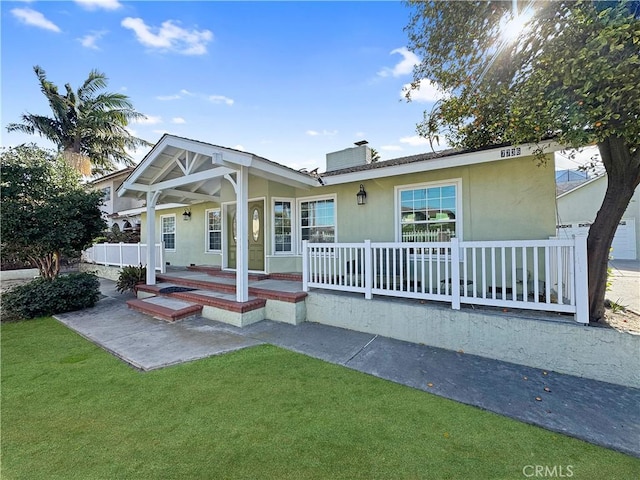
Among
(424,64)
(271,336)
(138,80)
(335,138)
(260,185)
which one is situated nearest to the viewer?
(271,336)

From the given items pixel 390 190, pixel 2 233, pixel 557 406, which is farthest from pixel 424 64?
pixel 2 233

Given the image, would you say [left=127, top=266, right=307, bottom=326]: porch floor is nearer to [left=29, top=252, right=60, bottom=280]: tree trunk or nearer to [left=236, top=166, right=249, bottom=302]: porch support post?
[left=236, top=166, right=249, bottom=302]: porch support post

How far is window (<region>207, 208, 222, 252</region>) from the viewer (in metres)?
10.8

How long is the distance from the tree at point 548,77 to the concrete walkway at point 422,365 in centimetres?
149

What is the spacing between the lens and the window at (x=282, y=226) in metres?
9.06

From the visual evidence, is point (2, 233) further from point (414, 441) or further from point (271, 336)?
point (414, 441)

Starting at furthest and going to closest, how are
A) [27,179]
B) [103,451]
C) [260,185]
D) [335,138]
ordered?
[335,138] < [260,185] < [27,179] < [103,451]

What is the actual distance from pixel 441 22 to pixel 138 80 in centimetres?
1024

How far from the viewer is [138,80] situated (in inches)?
408

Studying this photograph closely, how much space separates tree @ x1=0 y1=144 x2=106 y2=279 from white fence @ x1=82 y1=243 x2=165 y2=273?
8.48ft

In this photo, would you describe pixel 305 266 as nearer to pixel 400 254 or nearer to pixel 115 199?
pixel 400 254

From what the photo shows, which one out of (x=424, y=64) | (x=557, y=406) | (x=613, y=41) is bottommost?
(x=557, y=406)

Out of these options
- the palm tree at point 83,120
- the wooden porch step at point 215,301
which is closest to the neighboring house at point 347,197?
the wooden porch step at point 215,301

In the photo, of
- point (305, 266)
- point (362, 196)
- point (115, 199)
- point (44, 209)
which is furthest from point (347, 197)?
point (115, 199)
